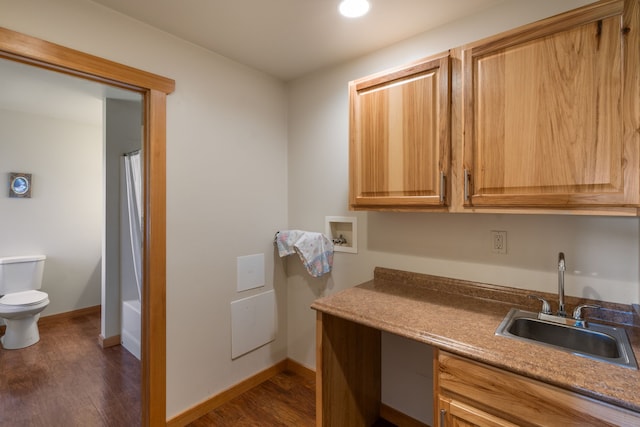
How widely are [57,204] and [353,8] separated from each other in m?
3.89

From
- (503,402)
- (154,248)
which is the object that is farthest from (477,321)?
(154,248)

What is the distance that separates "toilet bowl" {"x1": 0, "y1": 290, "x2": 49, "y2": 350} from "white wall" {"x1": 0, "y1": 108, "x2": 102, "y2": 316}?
622 millimetres

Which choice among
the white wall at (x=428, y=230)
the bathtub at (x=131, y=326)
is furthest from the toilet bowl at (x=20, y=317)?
the white wall at (x=428, y=230)

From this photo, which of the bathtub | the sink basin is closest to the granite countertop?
the sink basin

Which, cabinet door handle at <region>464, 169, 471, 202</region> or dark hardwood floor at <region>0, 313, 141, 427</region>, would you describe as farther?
dark hardwood floor at <region>0, 313, 141, 427</region>

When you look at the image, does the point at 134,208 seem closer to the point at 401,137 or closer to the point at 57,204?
the point at 57,204

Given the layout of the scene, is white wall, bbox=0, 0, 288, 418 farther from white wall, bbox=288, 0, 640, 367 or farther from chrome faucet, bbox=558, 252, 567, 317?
chrome faucet, bbox=558, 252, 567, 317

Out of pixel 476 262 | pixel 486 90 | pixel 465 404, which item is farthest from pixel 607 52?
pixel 465 404

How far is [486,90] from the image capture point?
130 centimetres

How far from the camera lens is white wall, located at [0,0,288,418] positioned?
66.8 inches

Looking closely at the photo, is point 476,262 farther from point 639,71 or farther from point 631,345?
point 639,71

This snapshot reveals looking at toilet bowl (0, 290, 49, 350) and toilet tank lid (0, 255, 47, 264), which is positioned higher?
toilet tank lid (0, 255, 47, 264)

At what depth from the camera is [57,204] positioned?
3568 mm

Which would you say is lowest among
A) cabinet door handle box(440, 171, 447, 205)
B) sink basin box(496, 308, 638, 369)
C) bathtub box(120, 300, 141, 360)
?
bathtub box(120, 300, 141, 360)
